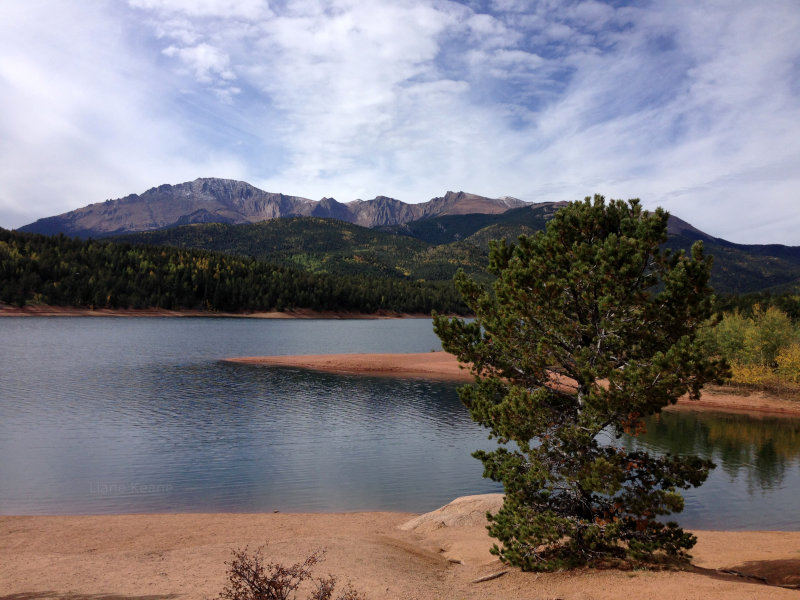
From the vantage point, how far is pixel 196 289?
18075 cm

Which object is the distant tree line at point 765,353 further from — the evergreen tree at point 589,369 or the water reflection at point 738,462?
the evergreen tree at point 589,369

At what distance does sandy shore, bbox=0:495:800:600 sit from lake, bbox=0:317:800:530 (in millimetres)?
2890

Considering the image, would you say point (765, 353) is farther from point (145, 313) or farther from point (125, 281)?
point (125, 281)

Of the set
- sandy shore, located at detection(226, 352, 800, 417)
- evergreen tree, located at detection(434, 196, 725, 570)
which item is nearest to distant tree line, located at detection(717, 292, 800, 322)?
sandy shore, located at detection(226, 352, 800, 417)

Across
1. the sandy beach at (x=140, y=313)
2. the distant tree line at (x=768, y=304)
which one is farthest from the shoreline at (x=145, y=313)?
the distant tree line at (x=768, y=304)

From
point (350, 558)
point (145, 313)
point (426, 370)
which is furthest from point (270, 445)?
point (145, 313)

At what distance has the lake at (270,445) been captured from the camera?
2328cm

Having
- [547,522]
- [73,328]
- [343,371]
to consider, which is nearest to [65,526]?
[547,522]

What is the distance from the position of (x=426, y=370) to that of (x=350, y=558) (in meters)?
56.0

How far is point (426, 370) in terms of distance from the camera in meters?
70.0

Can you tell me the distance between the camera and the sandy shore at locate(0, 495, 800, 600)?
11.4 m

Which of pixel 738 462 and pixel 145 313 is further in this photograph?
pixel 145 313

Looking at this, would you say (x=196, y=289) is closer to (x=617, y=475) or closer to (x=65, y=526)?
(x=65, y=526)

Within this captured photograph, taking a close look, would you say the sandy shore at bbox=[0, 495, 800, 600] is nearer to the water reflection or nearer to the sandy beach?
the water reflection
